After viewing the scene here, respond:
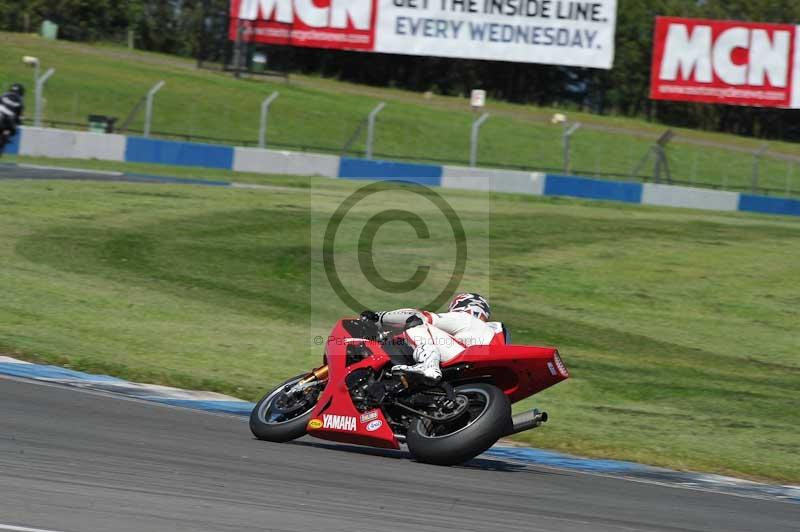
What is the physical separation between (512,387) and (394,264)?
1022 centimetres

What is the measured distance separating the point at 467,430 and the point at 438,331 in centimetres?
83

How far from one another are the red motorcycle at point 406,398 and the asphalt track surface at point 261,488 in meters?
0.16

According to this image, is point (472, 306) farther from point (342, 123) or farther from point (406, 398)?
point (342, 123)

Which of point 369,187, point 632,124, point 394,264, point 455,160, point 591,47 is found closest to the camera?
point 394,264

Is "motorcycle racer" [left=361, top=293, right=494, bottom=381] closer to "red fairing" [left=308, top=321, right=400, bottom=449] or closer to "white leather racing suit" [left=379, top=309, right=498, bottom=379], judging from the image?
"white leather racing suit" [left=379, top=309, right=498, bottom=379]

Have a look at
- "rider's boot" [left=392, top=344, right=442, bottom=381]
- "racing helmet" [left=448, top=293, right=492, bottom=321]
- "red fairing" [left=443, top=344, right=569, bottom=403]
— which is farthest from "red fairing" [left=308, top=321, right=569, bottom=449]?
"racing helmet" [left=448, top=293, right=492, bottom=321]

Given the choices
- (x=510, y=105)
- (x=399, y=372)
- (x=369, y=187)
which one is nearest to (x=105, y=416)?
(x=399, y=372)

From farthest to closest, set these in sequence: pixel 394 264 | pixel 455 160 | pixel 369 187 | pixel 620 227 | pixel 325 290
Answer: pixel 455 160, pixel 369 187, pixel 620 227, pixel 394 264, pixel 325 290

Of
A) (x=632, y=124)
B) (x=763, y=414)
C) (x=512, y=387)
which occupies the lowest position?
(x=763, y=414)

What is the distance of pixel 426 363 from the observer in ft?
26.7

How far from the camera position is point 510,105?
49.1 m

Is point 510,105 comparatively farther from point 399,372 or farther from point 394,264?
point 399,372

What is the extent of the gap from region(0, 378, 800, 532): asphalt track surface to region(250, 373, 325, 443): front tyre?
0.41 feet

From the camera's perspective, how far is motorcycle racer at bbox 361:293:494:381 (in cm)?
818
